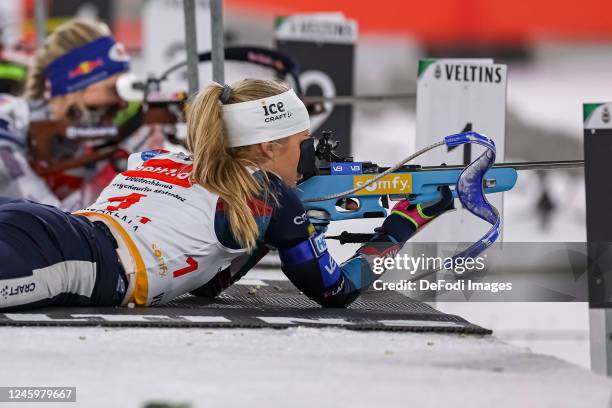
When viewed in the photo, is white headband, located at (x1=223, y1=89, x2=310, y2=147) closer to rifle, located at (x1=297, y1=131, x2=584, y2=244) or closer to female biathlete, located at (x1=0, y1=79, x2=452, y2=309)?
female biathlete, located at (x1=0, y1=79, x2=452, y2=309)

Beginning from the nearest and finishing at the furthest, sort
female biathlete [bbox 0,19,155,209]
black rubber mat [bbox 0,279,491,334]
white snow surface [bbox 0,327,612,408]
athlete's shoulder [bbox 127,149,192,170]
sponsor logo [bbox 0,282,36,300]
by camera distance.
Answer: white snow surface [bbox 0,327,612,408] < black rubber mat [bbox 0,279,491,334] < sponsor logo [bbox 0,282,36,300] < athlete's shoulder [bbox 127,149,192,170] < female biathlete [bbox 0,19,155,209]

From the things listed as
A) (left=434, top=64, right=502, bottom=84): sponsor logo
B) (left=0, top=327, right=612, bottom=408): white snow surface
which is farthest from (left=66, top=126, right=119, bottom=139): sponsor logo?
(left=0, top=327, right=612, bottom=408): white snow surface

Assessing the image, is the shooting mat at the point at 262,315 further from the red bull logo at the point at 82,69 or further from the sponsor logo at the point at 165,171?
the red bull logo at the point at 82,69

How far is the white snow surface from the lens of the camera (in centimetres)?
259

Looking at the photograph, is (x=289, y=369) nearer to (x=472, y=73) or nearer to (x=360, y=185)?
(x=360, y=185)

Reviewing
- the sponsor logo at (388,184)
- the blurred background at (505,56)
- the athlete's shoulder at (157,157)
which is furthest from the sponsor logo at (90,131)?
the sponsor logo at (388,184)

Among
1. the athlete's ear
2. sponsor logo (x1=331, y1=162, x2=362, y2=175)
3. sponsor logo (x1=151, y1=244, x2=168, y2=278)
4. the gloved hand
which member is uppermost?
the athlete's ear

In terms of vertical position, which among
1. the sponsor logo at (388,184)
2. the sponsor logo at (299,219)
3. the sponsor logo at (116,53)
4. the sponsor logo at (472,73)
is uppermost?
the sponsor logo at (116,53)

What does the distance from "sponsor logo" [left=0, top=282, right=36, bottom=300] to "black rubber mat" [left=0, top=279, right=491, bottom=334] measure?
6cm

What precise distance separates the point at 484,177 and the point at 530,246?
1366mm

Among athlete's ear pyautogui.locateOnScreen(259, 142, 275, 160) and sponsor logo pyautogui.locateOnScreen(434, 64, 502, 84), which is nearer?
athlete's ear pyautogui.locateOnScreen(259, 142, 275, 160)

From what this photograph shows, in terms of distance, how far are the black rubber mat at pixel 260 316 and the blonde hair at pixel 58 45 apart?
299cm

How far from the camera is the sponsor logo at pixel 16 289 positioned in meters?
3.68

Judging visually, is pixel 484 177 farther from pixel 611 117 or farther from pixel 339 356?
pixel 339 356
